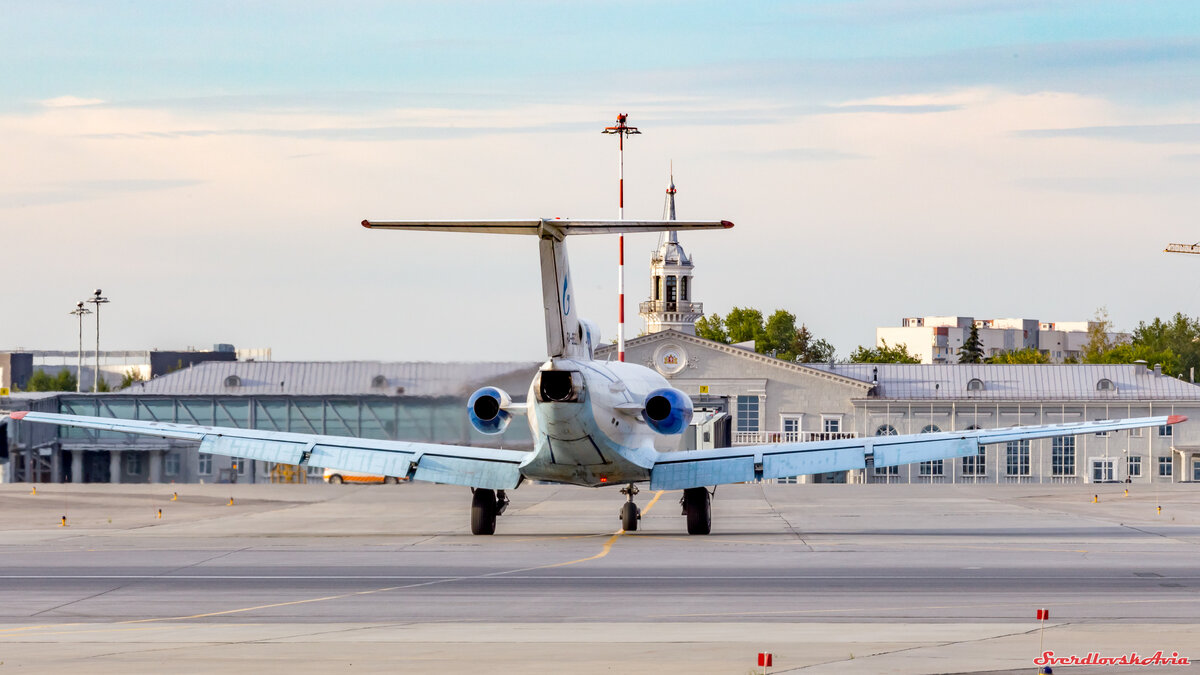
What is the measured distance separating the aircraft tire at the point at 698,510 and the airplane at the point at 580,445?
2cm

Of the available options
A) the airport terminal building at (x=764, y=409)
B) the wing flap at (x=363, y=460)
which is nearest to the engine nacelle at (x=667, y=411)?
the wing flap at (x=363, y=460)

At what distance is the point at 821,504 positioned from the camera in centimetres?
5041

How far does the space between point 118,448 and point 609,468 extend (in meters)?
48.6

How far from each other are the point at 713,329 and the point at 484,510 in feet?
507

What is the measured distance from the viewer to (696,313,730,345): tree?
18512 cm

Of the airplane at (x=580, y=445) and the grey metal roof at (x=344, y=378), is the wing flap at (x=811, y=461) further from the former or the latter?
the grey metal roof at (x=344, y=378)

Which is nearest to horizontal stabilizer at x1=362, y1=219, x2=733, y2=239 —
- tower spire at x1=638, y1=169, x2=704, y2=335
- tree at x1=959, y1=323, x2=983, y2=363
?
tower spire at x1=638, y1=169, x2=704, y2=335

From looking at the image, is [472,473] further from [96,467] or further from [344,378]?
[96,467]

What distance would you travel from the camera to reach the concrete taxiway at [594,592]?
16.4m

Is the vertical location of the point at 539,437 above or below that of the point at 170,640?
above

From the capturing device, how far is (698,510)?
34.7 meters

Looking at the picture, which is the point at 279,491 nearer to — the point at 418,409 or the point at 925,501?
the point at 418,409

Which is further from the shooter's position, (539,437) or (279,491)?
(279,491)

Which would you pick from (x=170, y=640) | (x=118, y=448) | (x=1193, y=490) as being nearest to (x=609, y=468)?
(x=170, y=640)
